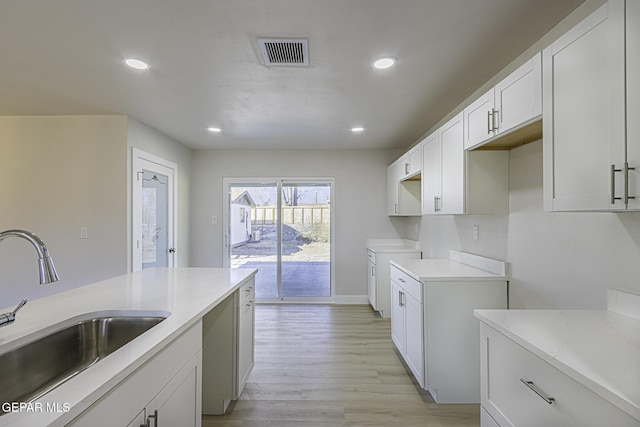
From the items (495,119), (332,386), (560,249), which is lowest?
(332,386)

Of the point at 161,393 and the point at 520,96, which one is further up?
the point at 520,96

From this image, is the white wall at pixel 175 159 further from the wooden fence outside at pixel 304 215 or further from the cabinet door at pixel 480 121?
the cabinet door at pixel 480 121

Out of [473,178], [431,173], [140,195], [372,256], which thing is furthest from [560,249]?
[140,195]

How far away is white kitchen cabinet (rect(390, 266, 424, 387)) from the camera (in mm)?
2355

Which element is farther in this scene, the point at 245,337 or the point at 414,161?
the point at 414,161

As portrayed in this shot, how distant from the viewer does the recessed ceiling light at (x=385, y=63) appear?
2.16m

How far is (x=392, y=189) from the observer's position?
461 centimetres

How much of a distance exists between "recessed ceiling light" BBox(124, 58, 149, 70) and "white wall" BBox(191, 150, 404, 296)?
9.27 ft

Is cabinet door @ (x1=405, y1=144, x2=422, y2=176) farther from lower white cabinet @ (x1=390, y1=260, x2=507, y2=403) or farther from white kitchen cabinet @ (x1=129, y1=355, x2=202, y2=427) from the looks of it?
white kitchen cabinet @ (x1=129, y1=355, x2=202, y2=427)

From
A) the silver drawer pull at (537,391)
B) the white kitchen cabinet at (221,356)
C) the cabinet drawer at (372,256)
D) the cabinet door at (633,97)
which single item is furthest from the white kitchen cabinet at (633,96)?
the cabinet drawer at (372,256)

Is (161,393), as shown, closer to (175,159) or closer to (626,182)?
(626,182)

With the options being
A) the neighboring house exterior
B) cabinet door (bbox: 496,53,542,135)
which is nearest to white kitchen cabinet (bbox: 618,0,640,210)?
cabinet door (bbox: 496,53,542,135)

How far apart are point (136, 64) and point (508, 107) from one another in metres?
2.47

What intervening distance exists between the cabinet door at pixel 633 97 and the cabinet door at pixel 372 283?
11.3 feet
